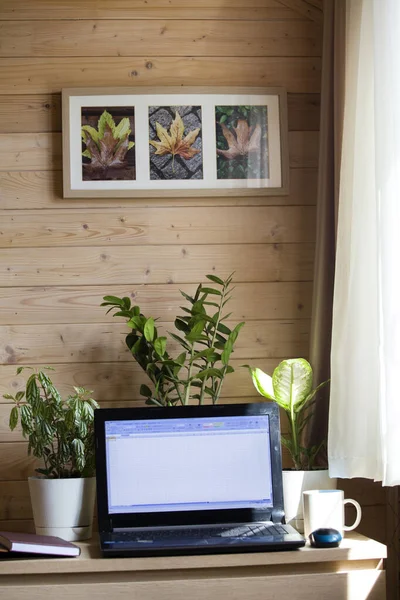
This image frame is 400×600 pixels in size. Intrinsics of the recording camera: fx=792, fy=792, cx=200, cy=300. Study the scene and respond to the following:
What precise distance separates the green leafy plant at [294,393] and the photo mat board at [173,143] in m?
0.57

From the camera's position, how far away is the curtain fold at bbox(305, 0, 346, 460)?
2.00 meters

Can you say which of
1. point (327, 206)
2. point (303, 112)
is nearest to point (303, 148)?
point (303, 112)

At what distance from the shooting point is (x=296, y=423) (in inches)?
75.6

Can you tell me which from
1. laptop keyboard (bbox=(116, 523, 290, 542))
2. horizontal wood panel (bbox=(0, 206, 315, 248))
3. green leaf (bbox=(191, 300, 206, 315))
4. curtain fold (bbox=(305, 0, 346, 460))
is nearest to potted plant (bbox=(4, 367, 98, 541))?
laptop keyboard (bbox=(116, 523, 290, 542))

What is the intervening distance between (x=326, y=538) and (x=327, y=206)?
0.86m

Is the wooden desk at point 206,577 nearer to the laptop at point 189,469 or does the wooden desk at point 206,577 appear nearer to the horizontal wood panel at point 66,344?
the laptop at point 189,469

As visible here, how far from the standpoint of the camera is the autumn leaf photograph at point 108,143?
2.18 m

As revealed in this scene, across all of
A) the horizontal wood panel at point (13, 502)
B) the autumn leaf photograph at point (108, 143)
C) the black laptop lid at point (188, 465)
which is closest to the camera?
the black laptop lid at point (188, 465)

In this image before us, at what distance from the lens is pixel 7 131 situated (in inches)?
86.0

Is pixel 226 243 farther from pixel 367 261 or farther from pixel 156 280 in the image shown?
pixel 367 261

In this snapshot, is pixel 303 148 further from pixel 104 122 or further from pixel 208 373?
pixel 208 373

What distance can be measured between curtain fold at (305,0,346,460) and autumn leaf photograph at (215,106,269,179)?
0.18 meters

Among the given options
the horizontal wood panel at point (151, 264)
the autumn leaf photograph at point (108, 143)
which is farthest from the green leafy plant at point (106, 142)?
the horizontal wood panel at point (151, 264)

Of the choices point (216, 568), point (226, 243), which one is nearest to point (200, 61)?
point (226, 243)
